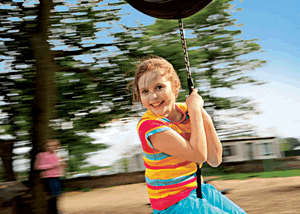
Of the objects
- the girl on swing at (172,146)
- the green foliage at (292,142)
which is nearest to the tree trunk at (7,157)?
the girl on swing at (172,146)

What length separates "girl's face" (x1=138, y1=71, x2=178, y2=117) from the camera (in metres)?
1.42

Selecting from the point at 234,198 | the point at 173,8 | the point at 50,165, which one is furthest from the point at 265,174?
the point at 173,8

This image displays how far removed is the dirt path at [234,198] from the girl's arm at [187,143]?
352 centimetres

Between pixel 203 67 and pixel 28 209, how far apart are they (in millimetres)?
3417

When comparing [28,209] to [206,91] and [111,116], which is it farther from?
[206,91]

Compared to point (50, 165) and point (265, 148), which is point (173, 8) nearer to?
point (50, 165)

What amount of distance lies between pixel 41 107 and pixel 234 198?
3540 mm

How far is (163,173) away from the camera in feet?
4.42

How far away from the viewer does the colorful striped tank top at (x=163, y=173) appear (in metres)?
1.33

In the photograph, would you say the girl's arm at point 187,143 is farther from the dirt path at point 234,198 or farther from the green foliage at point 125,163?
the dirt path at point 234,198

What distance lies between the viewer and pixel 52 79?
414 cm

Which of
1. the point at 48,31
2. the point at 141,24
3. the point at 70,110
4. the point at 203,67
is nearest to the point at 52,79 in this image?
the point at 70,110

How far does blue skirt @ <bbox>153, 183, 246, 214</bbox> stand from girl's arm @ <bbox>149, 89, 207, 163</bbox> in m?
0.18

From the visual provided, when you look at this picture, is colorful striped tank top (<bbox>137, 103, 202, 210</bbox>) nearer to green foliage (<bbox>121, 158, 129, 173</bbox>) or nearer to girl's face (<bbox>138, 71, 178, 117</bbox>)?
girl's face (<bbox>138, 71, 178, 117</bbox>)
